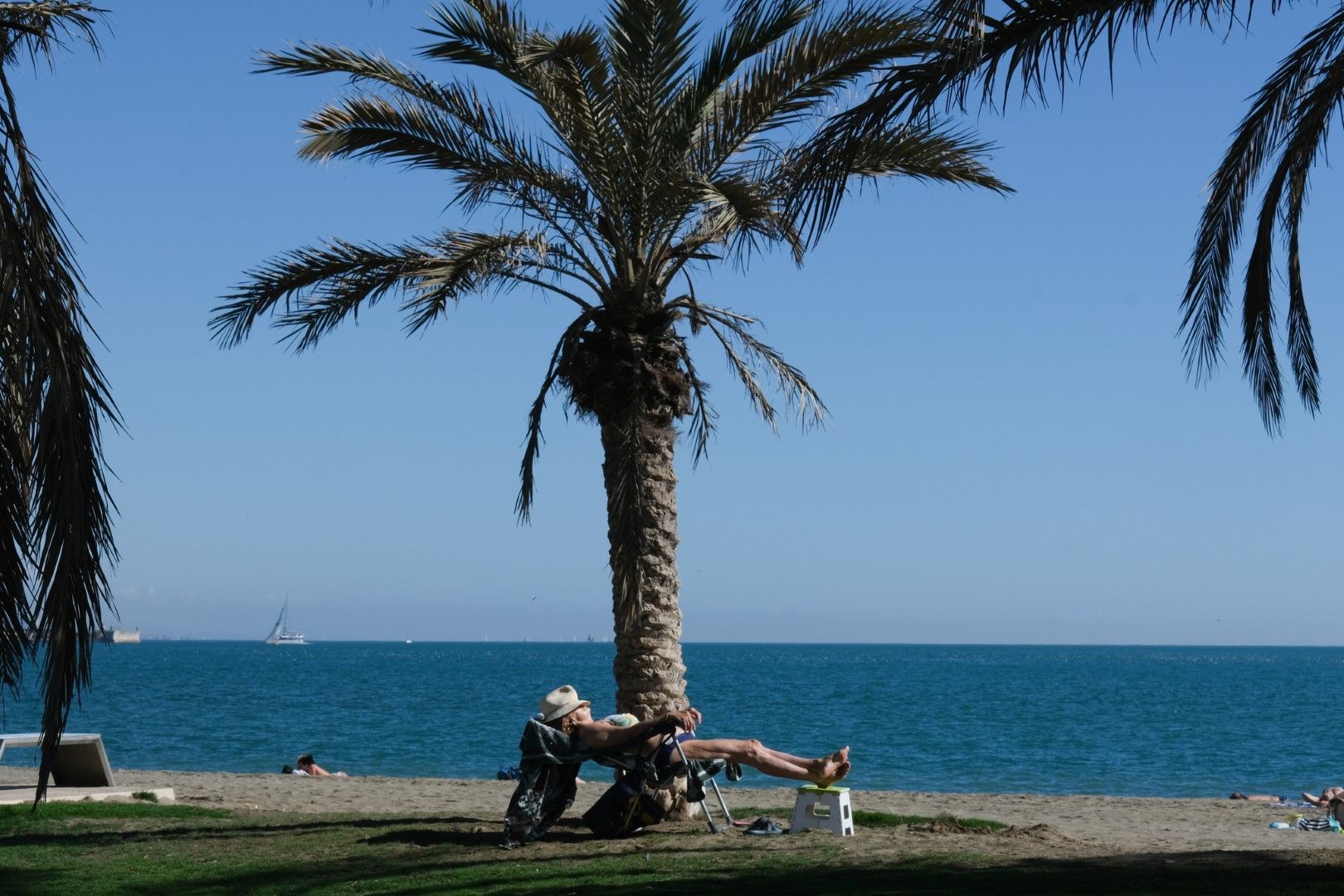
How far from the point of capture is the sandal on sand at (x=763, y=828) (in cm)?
921

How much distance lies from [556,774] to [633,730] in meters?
0.60

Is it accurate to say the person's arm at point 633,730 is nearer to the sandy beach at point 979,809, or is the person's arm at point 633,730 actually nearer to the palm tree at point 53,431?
the sandy beach at point 979,809

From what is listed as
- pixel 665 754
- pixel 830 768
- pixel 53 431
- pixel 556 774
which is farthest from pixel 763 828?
pixel 53 431

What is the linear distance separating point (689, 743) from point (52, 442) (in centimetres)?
528

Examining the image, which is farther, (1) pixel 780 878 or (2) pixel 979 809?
(2) pixel 979 809

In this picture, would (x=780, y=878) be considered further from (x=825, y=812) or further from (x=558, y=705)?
(x=558, y=705)

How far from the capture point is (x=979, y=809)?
49.4ft

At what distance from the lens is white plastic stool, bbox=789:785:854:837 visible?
914 cm

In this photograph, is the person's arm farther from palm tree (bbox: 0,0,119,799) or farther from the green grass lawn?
palm tree (bbox: 0,0,119,799)

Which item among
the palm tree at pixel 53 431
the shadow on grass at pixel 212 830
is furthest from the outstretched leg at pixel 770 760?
the palm tree at pixel 53 431

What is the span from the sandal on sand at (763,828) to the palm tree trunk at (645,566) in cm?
131

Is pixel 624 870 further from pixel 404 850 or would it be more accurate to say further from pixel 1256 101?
pixel 1256 101

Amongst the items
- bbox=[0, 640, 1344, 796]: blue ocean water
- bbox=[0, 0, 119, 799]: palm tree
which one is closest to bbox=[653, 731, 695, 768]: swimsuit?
bbox=[0, 0, 119, 799]: palm tree

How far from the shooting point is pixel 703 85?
1017cm
